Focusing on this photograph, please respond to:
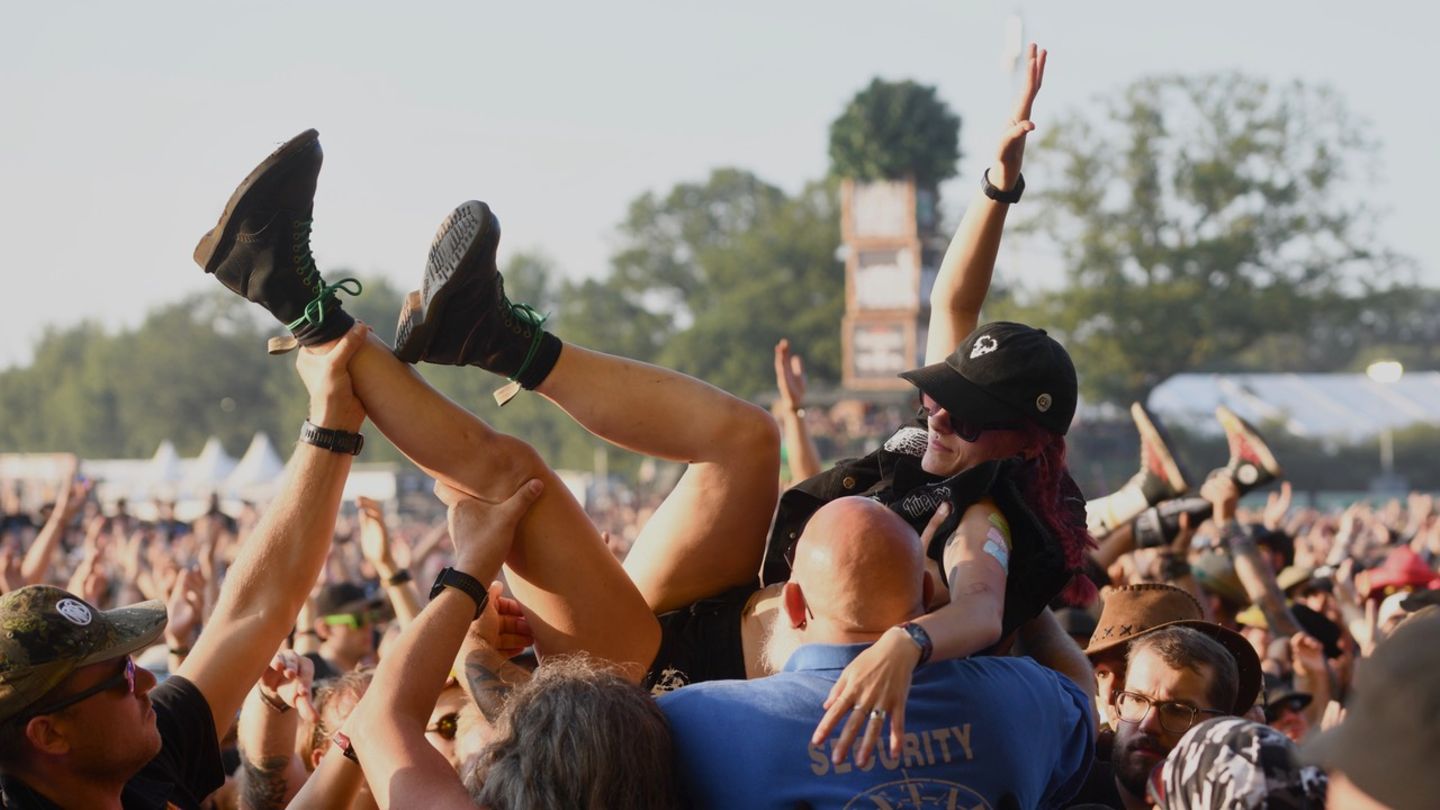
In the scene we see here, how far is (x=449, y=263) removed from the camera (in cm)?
399

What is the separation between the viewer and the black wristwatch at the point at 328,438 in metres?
3.87

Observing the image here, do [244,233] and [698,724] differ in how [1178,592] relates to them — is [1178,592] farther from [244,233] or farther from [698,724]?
[244,233]

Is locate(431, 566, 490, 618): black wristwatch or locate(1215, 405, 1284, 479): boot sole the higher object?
locate(431, 566, 490, 618): black wristwatch

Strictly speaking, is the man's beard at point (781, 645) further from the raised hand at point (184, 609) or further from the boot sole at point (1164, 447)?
the boot sole at point (1164, 447)

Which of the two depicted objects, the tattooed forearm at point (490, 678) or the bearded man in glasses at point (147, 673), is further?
the tattooed forearm at point (490, 678)

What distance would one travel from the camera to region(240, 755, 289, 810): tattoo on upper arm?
4262mm

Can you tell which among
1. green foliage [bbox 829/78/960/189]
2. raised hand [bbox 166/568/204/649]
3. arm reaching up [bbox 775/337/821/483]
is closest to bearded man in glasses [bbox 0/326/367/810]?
raised hand [bbox 166/568/204/649]

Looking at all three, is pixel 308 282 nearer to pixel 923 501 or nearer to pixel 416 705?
pixel 416 705

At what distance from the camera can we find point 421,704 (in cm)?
297

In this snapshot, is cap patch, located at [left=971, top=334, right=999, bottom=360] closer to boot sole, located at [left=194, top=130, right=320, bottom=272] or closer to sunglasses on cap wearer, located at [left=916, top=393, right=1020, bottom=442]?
sunglasses on cap wearer, located at [left=916, top=393, right=1020, bottom=442]

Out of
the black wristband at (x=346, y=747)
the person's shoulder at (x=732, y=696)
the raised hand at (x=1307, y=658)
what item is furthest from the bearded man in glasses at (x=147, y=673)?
the raised hand at (x=1307, y=658)

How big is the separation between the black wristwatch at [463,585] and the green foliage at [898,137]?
30.6 meters

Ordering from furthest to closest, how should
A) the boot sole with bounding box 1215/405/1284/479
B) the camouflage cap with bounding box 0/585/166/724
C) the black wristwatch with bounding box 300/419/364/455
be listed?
the boot sole with bounding box 1215/405/1284/479 < the black wristwatch with bounding box 300/419/364/455 < the camouflage cap with bounding box 0/585/166/724

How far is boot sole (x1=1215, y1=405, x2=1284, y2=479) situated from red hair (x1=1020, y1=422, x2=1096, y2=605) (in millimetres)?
3296
